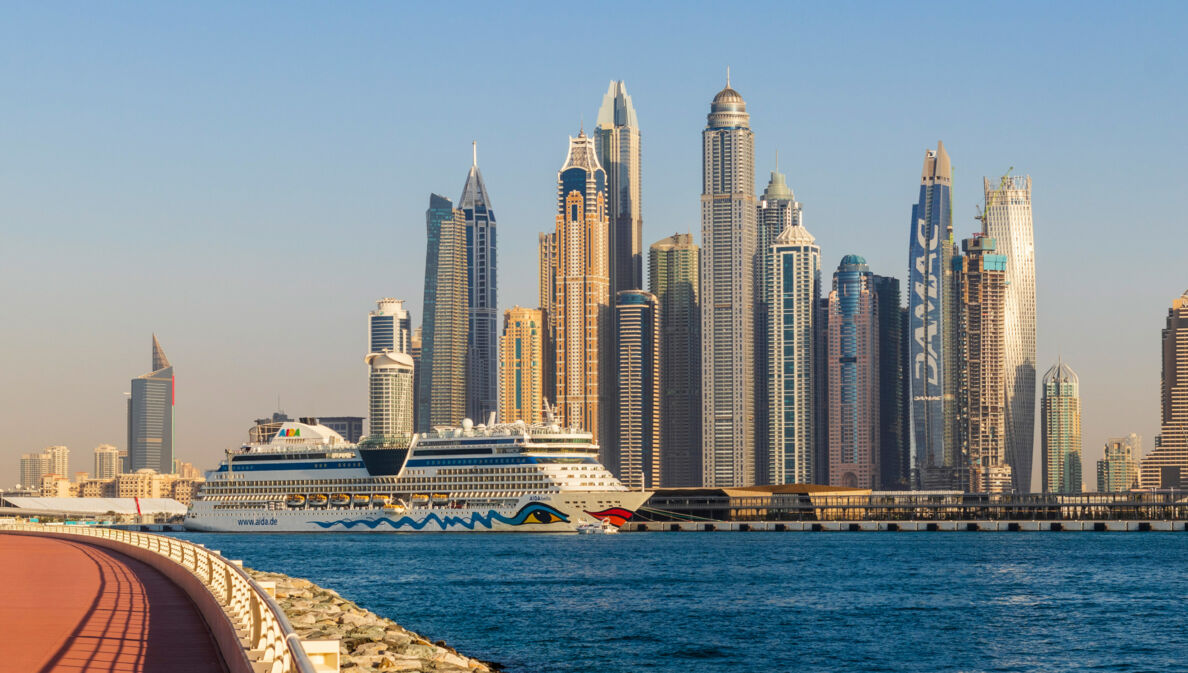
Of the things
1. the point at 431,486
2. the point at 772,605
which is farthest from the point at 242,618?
the point at 431,486

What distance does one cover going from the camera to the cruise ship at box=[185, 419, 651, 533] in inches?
5650

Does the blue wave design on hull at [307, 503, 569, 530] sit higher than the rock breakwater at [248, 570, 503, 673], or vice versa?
the rock breakwater at [248, 570, 503, 673]

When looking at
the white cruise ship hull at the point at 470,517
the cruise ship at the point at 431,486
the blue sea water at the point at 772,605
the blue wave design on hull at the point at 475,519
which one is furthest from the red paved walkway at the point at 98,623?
the cruise ship at the point at 431,486

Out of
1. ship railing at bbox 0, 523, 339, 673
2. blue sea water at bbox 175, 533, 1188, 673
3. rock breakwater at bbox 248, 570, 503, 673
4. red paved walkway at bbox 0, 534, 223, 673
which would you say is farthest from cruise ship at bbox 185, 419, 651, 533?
red paved walkway at bbox 0, 534, 223, 673

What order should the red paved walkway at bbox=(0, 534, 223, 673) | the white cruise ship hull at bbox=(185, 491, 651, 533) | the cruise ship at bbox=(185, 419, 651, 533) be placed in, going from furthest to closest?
the cruise ship at bbox=(185, 419, 651, 533) < the white cruise ship hull at bbox=(185, 491, 651, 533) < the red paved walkway at bbox=(0, 534, 223, 673)

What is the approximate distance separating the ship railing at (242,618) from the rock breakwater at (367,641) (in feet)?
7.41

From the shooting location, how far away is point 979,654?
44.0 m

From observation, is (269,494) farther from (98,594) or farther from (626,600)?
(98,594)

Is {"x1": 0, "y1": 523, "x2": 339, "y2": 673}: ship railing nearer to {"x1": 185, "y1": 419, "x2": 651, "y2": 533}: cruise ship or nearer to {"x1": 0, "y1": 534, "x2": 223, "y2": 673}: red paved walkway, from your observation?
{"x1": 0, "y1": 534, "x2": 223, "y2": 673}: red paved walkway

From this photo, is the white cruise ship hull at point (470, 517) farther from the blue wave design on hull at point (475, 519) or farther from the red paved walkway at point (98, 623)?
the red paved walkway at point (98, 623)

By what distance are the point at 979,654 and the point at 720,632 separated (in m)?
9.18

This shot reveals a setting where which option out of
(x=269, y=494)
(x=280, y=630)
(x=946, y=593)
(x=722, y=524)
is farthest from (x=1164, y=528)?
(x=280, y=630)

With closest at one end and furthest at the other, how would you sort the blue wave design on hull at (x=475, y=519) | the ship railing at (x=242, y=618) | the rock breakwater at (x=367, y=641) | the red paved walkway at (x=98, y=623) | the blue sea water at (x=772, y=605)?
the ship railing at (x=242, y=618), the red paved walkway at (x=98, y=623), the rock breakwater at (x=367, y=641), the blue sea water at (x=772, y=605), the blue wave design on hull at (x=475, y=519)

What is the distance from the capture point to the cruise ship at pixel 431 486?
143500mm
